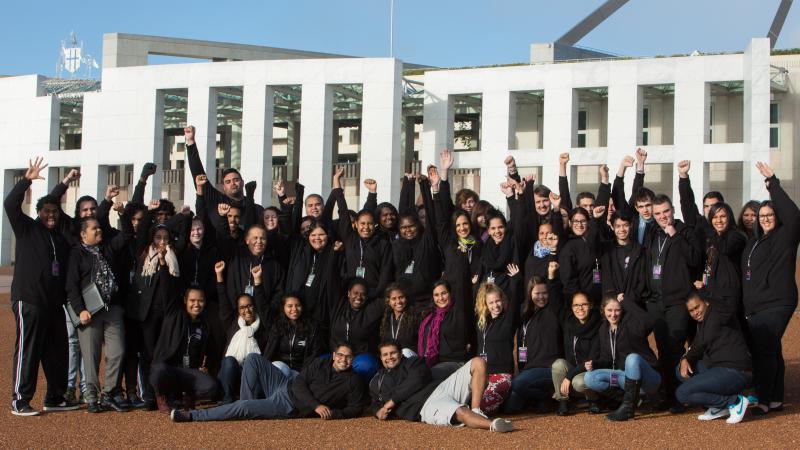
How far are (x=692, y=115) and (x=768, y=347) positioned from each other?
20206 millimetres

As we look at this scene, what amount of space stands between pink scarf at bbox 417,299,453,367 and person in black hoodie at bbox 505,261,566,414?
79 cm

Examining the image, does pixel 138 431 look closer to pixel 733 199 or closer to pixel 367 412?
pixel 367 412

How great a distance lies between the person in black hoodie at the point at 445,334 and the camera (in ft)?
30.3

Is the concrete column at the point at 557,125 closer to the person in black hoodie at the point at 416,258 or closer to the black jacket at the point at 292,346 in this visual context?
the person in black hoodie at the point at 416,258

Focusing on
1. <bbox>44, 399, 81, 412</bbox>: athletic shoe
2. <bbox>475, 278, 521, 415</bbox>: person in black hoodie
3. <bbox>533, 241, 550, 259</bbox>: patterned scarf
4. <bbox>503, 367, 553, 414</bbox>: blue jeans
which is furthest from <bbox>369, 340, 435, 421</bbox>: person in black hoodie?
<bbox>44, 399, 81, 412</bbox>: athletic shoe

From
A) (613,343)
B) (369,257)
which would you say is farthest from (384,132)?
(613,343)

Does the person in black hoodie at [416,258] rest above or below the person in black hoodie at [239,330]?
above

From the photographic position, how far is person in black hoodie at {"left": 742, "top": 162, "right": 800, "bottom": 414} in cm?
853

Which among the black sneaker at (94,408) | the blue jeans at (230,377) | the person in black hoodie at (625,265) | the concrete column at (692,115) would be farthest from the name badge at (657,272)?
the concrete column at (692,115)

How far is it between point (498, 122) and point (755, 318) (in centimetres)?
2101

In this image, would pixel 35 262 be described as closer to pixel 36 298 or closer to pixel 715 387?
pixel 36 298

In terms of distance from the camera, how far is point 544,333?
921 cm

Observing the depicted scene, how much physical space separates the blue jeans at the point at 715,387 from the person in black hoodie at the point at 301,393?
9.69ft

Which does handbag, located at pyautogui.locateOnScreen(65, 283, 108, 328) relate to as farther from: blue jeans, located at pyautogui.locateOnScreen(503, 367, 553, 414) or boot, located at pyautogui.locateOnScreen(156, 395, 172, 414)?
blue jeans, located at pyautogui.locateOnScreen(503, 367, 553, 414)
